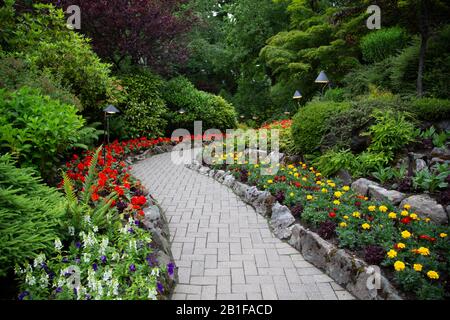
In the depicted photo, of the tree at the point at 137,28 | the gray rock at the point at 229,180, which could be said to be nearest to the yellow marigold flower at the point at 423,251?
the gray rock at the point at 229,180

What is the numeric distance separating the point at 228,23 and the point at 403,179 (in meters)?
14.3

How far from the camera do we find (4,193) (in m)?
2.34

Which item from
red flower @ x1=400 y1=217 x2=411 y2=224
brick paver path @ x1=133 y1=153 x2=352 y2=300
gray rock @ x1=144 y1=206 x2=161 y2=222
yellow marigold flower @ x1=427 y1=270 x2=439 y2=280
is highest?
red flower @ x1=400 y1=217 x2=411 y2=224

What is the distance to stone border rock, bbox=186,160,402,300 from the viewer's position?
2590 millimetres

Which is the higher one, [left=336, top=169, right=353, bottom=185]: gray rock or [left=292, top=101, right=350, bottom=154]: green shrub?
[left=292, top=101, right=350, bottom=154]: green shrub

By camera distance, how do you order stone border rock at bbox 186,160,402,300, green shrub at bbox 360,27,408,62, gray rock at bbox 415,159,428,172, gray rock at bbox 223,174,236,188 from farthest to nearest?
green shrub at bbox 360,27,408,62 → gray rock at bbox 223,174,236,188 → gray rock at bbox 415,159,428,172 → stone border rock at bbox 186,160,402,300

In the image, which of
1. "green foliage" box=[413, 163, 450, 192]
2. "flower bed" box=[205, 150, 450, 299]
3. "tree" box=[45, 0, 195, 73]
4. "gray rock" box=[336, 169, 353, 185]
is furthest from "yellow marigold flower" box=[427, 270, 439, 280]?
"tree" box=[45, 0, 195, 73]

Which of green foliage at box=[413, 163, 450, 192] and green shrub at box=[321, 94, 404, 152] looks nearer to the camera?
green foliage at box=[413, 163, 450, 192]

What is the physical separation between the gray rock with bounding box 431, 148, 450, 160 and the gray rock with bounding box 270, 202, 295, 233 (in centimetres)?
265

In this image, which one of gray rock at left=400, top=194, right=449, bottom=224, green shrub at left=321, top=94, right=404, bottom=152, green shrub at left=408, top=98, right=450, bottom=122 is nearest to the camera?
gray rock at left=400, top=194, right=449, bottom=224

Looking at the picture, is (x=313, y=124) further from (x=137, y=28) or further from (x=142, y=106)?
(x=137, y=28)

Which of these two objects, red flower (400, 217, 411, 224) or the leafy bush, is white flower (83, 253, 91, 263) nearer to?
red flower (400, 217, 411, 224)
